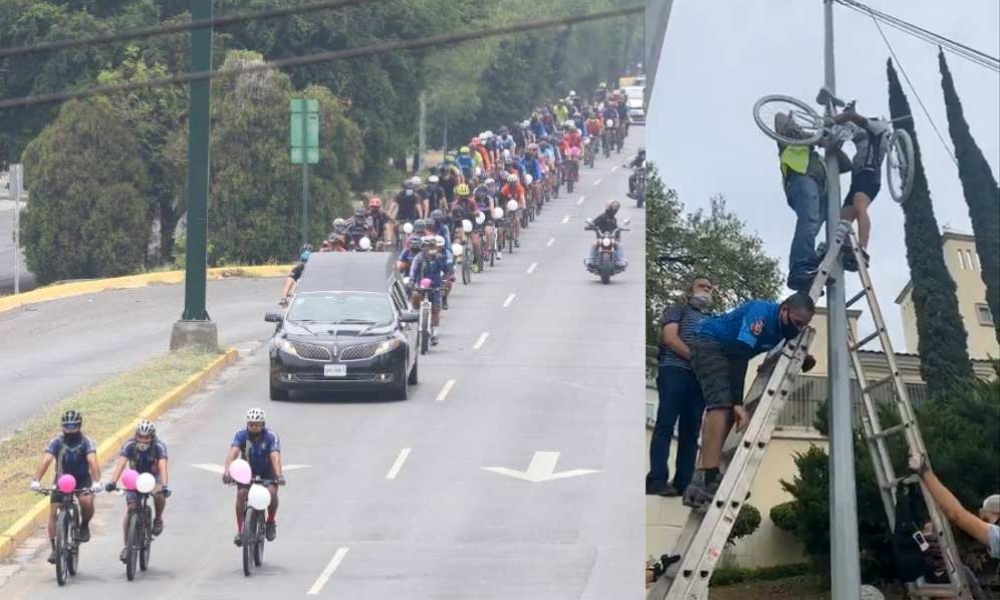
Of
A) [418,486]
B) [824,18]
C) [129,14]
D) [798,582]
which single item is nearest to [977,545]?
[798,582]

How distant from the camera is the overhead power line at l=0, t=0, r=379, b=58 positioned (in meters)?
11.4

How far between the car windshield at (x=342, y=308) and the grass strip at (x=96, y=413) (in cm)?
57

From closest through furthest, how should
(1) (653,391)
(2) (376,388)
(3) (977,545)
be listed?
(3) (977,545), (1) (653,391), (2) (376,388)

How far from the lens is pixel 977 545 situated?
6512mm

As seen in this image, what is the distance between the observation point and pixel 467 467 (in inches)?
457

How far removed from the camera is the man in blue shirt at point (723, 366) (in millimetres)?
6957

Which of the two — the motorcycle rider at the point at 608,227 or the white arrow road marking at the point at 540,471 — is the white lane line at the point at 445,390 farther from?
the motorcycle rider at the point at 608,227

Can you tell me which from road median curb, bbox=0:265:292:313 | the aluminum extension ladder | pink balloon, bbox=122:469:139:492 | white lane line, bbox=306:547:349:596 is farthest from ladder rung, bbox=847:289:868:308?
road median curb, bbox=0:265:292:313

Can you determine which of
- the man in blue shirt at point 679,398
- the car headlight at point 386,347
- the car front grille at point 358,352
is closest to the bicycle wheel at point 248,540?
the car front grille at point 358,352

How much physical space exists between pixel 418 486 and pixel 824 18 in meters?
5.37

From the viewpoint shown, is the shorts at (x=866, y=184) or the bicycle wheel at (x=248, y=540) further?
the bicycle wheel at (x=248, y=540)

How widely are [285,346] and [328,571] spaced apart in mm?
1722

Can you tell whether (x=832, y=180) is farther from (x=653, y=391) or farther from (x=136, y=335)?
(x=136, y=335)

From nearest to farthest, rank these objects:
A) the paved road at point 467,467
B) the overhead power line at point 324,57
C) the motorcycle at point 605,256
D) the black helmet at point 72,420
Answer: the paved road at point 467,467 < the black helmet at point 72,420 < the motorcycle at point 605,256 < the overhead power line at point 324,57
